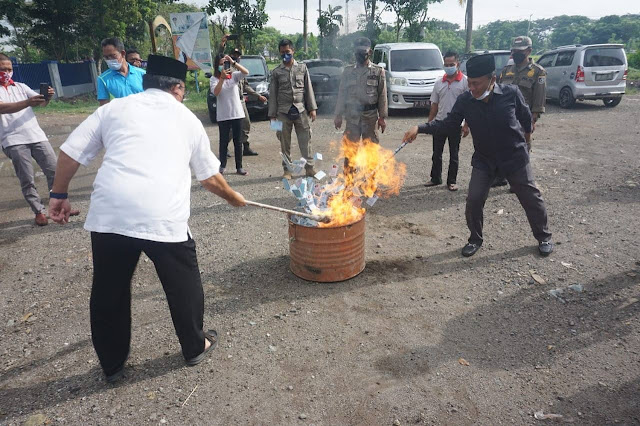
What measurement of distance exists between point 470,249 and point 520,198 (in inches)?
29.3

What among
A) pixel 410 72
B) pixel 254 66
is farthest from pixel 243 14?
pixel 410 72

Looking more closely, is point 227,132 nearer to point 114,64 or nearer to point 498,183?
point 114,64

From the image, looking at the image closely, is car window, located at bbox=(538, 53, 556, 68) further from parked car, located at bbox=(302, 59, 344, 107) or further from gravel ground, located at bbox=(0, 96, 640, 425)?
gravel ground, located at bbox=(0, 96, 640, 425)

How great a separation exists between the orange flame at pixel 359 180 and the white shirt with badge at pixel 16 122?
4.01 meters

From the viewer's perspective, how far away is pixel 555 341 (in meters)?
3.16

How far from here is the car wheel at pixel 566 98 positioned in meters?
13.4

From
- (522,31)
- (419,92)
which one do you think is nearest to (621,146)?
(419,92)

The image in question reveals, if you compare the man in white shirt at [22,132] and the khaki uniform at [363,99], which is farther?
the khaki uniform at [363,99]

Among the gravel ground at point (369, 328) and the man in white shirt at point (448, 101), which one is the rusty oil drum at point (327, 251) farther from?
the man in white shirt at point (448, 101)

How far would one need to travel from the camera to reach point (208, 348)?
3145mm

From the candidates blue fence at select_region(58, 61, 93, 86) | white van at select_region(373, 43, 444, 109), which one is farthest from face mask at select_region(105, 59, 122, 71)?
blue fence at select_region(58, 61, 93, 86)

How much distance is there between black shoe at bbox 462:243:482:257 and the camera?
4.54m

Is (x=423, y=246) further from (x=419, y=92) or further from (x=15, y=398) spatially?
(x=419, y=92)

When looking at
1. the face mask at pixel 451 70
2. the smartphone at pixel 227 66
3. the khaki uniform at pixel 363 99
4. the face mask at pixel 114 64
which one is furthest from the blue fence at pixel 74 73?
the face mask at pixel 451 70
